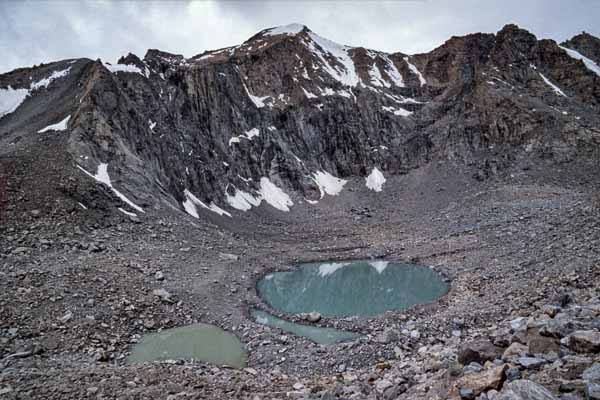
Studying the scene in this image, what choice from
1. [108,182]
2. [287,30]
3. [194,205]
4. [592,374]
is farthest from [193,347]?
[287,30]

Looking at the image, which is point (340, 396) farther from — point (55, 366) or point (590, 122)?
point (590, 122)

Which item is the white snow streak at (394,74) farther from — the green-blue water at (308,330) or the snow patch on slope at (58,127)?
the green-blue water at (308,330)

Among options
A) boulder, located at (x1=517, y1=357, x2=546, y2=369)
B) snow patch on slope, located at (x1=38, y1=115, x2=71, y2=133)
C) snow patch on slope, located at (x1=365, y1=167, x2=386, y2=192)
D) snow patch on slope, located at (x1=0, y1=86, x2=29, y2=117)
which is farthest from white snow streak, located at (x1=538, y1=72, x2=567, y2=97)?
snow patch on slope, located at (x1=0, y1=86, x2=29, y2=117)

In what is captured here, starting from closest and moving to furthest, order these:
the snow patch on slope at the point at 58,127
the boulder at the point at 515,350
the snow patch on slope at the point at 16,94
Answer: the boulder at the point at 515,350 < the snow patch on slope at the point at 58,127 < the snow patch on slope at the point at 16,94

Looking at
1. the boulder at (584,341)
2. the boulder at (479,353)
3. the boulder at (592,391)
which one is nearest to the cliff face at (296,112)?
the boulder at (479,353)

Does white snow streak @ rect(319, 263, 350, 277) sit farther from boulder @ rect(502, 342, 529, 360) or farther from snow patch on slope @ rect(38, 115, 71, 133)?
snow patch on slope @ rect(38, 115, 71, 133)

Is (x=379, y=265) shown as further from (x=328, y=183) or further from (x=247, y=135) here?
(x=247, y=135)

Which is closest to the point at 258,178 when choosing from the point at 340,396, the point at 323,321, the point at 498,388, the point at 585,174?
the point at 323,321
